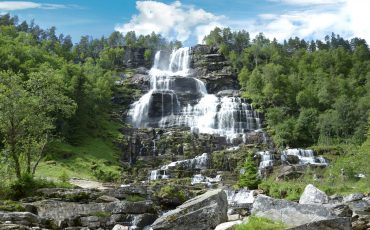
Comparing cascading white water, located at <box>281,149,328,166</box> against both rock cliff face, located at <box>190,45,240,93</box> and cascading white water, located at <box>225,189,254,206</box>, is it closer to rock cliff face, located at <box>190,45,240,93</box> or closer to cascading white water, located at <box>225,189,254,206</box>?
cascading white water, located at <box>225,189,254,206</box>

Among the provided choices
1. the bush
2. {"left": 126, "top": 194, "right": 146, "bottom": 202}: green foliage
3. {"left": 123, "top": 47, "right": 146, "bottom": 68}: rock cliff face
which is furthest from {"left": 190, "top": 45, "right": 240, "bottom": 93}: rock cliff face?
{"left": 126, "top": 194, "right": 146, "bottom": 202}: green foliage

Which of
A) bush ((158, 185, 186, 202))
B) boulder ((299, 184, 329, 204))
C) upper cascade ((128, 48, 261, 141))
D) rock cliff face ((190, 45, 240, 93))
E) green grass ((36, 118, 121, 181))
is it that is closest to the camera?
boulder ((299, 184, 329, 204))

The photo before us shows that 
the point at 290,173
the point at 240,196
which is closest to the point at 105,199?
the point at 240,196

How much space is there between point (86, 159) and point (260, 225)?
199 ft

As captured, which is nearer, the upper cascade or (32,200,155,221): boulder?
(32,200,155,221): boulder

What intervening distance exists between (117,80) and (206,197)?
106m

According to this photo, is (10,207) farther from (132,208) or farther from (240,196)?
(240,196)

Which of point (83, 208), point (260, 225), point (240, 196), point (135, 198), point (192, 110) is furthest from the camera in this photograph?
point (192, 110)

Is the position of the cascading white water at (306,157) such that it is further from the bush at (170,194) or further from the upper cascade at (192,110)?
the bush at (170,194)

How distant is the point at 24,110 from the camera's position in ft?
119

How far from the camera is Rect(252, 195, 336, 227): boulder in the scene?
1304cm

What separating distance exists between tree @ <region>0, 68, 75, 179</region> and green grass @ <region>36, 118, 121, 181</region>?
49.0 feet

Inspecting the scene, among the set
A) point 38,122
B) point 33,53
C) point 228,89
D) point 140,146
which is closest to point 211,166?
point 140,146

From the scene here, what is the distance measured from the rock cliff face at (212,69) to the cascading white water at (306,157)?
141 ft
